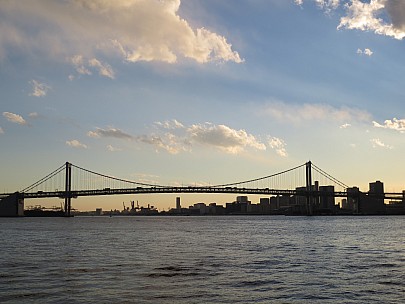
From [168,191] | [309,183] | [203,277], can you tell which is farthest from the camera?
[309,183]

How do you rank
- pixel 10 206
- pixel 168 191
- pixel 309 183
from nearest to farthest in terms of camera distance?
pixel 168 191
pixel 10 206
pixel 309 183

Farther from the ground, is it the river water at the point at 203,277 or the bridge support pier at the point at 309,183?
the bridge support pier at the point at 309,183

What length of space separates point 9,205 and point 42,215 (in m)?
32.0

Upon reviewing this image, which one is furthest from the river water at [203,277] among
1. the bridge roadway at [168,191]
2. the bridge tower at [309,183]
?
the bridge tower at [309,183]

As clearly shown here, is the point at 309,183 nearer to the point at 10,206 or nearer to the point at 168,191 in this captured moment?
the point at 168,191

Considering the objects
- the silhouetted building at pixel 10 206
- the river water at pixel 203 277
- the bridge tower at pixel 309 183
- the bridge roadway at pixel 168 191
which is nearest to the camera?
the river water at pixel 203 277

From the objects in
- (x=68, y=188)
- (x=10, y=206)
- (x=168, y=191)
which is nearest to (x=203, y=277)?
(x=168, y=191)

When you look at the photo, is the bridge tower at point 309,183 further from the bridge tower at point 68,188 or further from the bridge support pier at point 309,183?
the bridge tower at point 68,188

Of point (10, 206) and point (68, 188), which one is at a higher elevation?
point (68, 188)

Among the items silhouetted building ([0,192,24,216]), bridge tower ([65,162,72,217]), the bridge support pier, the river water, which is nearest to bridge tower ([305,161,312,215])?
the bridge support pier

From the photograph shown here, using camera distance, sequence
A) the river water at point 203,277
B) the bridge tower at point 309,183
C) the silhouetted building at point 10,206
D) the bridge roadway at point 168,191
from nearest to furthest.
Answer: the river water at point 203,277 < the bridge roadway at point 168,191 < the silhouetted building at point 10,206 < the bridge tower at point 309,183

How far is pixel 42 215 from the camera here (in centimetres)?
18475

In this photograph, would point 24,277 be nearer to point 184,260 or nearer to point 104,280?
point 104,280

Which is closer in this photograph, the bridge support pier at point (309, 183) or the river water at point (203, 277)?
the river water at point (203, 277)
